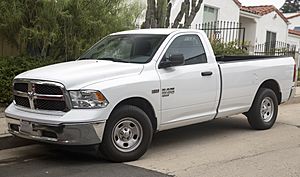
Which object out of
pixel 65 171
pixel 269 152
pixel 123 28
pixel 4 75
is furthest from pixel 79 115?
pixel 123 28

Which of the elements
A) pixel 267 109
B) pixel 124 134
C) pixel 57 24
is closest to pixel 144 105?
pixel 124 134

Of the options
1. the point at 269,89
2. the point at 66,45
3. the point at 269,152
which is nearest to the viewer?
the point at 269,152

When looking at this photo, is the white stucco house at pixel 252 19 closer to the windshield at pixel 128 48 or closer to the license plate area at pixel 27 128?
the windshield at pixel 128 48

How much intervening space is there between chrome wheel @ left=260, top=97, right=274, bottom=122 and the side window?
75.6 inches

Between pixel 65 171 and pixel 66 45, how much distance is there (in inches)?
178

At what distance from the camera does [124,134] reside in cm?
628

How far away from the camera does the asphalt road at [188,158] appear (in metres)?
5.87

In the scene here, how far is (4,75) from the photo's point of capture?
9023 mm

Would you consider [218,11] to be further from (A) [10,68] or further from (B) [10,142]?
(B) [10,142]

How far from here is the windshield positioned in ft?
22.7

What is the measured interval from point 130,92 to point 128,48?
123 centimetres

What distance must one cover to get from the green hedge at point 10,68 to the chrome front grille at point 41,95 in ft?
8.88

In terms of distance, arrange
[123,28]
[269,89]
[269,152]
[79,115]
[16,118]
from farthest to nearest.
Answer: [123,28], [269,89], [269,152], [16,118], [79,115]

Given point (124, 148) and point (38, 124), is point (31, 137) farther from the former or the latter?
point (124, 148)
